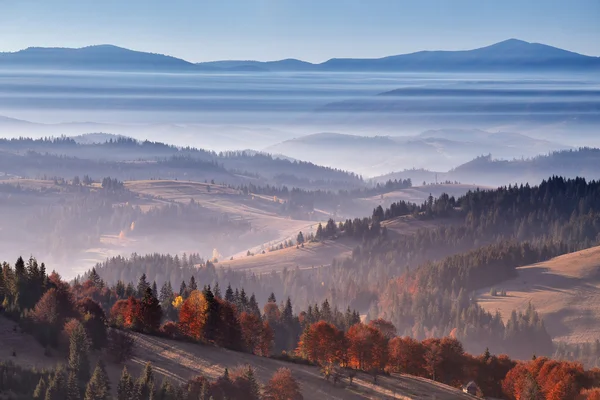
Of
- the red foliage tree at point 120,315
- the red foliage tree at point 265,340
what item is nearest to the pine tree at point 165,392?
the red foliage tree at point 120,315

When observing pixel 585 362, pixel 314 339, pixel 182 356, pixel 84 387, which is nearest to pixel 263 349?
pixel 314 339

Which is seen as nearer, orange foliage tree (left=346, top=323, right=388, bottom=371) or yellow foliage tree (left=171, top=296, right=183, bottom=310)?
orange foliage tree (left=346, top=323, right=388, bottom=371)

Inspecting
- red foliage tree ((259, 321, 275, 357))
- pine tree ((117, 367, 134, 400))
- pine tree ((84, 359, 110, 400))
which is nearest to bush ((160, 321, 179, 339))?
red foliage tree ((259, 321, 275, 357))

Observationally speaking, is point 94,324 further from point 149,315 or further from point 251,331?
point 251,331

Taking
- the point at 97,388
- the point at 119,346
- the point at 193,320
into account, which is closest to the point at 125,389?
the point at 97,388

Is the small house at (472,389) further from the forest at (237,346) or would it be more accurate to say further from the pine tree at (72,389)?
the pine tree at (72,389)

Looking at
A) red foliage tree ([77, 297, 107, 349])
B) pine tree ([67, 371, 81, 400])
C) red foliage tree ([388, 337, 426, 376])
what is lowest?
red foliage tree ([388, 337, 426, 376])

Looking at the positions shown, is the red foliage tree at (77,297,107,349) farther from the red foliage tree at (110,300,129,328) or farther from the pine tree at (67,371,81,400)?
the pine tree at (67,371,81,400)
